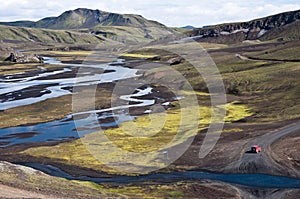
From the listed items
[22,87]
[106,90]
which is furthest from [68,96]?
[22,87]

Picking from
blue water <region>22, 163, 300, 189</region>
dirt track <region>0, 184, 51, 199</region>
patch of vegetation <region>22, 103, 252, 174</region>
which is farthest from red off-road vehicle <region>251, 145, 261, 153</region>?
dirt track <region>0, 184, 51, 199</region>

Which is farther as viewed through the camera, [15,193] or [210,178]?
[210,178]

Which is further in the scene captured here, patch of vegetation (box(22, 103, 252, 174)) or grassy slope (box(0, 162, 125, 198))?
patch of vegetation (box(22, 103, 252, 174))

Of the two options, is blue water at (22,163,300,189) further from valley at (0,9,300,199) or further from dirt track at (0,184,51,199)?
dirt track at (0,184,51,199)

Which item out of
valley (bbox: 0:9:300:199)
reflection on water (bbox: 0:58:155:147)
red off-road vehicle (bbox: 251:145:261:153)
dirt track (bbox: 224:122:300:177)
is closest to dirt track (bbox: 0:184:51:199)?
valley (bbox: 0:9:300:199)

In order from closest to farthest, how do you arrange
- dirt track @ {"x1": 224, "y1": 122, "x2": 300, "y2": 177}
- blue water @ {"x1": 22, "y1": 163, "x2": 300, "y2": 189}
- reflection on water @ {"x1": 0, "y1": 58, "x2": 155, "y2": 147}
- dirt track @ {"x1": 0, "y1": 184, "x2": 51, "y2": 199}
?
dirt track @ {"x1": 0, "y1": 184, "x2": 51, "y2": 199} < blue water @ {"x1": 22, "y1": 163, "x2": 300, "y2": 189} < dirt track @ {"x1": 224, "y1": 122, "x2": 300, "y2": 177} < reflection on water @ {"x1": 0, "y1": 58, "x2": 155, "y2": 147}

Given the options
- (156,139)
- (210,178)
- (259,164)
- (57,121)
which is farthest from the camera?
(57,121)

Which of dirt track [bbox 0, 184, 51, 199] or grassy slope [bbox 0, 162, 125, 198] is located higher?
dirt track [bbox 0, 184, 51, 199]

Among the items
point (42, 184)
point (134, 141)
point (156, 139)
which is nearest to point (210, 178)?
point (42, 184)

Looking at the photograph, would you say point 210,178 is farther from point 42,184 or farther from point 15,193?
point 15,193

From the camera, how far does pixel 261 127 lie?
95500 millimetres

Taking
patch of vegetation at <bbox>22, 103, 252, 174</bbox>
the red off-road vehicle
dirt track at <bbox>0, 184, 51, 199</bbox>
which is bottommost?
patch of vegetation at <bbox>22, 103, 252, 174</bbox>

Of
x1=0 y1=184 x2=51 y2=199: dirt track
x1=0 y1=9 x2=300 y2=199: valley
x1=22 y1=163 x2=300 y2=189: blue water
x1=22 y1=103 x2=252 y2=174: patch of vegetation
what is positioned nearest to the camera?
x1=0 y1=184 x2=51 y2=199: dirt track

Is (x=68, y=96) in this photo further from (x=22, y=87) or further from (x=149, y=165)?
(x=149, y=165)
